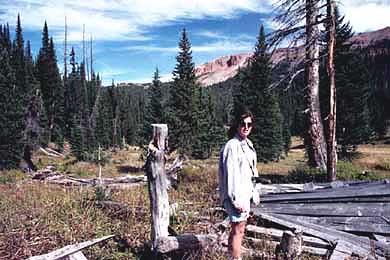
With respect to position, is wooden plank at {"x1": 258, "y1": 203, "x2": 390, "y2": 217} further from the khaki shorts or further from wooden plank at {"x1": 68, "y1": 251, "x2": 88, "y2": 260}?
wooden plank at {"x1": 68, "y1": 251, "x2": 88, "y2": 260}

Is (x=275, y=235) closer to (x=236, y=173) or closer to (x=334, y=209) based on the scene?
(x=334, y=209)

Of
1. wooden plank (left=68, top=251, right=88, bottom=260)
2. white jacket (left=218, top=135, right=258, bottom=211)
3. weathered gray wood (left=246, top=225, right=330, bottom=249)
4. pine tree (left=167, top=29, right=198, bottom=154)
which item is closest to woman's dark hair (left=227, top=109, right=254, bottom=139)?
white jacket (left=218, top=135, right=258, bottom=211)

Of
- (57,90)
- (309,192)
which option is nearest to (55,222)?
(309,192)

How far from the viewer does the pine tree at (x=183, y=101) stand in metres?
37.5

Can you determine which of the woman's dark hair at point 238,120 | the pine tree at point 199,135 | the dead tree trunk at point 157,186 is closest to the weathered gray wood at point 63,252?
the dead tree trunk at point 157,186

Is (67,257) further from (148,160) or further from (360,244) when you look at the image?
(360,244)

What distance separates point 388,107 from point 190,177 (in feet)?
255

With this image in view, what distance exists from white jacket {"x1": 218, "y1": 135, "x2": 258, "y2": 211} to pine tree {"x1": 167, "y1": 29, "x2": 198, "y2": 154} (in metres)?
31.4

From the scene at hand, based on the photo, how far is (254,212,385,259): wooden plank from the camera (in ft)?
21.4

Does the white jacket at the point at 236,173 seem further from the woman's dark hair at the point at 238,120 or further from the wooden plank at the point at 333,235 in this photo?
the wooden plank at the point at 333,235

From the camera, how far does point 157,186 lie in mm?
6324

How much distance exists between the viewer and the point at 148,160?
639 centimetres

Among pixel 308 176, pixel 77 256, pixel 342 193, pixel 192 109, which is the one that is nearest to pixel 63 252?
pixel 77 256

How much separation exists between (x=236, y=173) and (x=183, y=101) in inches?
1305
